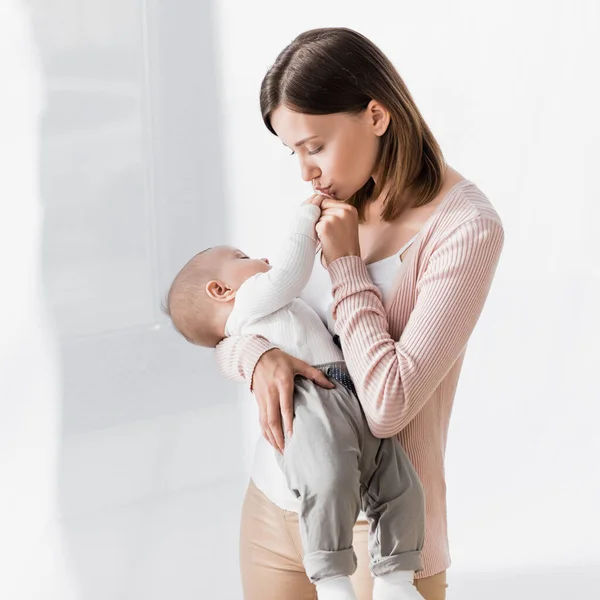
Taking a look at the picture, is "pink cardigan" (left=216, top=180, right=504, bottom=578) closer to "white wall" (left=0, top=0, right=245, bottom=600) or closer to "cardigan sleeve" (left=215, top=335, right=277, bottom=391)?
"cardigan sleeve" (left=215, top=335, right=277, bottom=391)

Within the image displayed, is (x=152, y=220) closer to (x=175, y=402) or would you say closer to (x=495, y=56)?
(x=175, y=402)

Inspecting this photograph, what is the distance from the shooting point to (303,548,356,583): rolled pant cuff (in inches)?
48.9

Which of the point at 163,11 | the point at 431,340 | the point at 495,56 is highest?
the point at 163,11

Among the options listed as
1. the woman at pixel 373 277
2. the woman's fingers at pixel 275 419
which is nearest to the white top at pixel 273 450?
the woman at pixel 373 277

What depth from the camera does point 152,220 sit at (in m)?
3.48

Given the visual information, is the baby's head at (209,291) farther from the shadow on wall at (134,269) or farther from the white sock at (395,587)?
the shadow on wall at (134,269)

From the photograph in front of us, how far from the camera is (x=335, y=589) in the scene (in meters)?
1.23

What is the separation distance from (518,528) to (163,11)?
222cm

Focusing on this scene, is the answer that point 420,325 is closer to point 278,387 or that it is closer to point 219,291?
point 278,387

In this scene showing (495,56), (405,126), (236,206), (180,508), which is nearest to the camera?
(405,126)

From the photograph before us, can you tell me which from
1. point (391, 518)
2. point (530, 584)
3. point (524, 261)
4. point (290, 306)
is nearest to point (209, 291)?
point (290, 306)

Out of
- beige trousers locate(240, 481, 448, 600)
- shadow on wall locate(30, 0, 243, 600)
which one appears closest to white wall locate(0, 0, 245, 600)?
shadow on wall locate(30, 0, 243, 600)

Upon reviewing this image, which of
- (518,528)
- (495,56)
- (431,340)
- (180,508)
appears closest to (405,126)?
(431,340)

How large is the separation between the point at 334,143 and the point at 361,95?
0.09 meters
